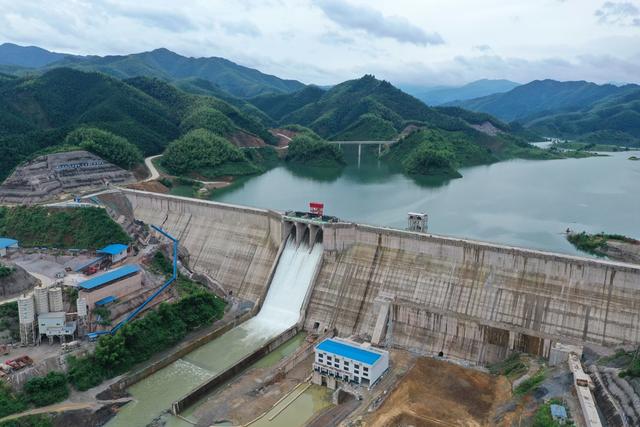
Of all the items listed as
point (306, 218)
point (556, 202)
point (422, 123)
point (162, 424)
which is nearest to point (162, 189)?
point (306, 218)

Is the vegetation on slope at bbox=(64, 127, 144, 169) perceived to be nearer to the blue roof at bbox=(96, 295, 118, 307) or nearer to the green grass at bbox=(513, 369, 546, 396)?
the blue roof at bbox=(96, 295, 118, 307)

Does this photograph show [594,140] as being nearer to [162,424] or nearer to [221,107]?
[221,107]

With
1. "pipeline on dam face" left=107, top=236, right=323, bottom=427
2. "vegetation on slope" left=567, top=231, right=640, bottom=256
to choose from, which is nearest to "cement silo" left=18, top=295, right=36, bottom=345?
"pipeline on dam face" left=107, top=236, right=323, bottom=427

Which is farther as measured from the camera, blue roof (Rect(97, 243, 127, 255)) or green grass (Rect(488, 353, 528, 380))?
blue roof (Rect(97, 243, 127, 255))

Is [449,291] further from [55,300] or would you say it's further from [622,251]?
[622,251]

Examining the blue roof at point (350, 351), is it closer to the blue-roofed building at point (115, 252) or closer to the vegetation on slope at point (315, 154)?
the blue-roofed building at point (115, 252)

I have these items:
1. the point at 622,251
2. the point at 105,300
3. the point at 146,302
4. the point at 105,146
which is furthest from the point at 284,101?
the point at 105,300
